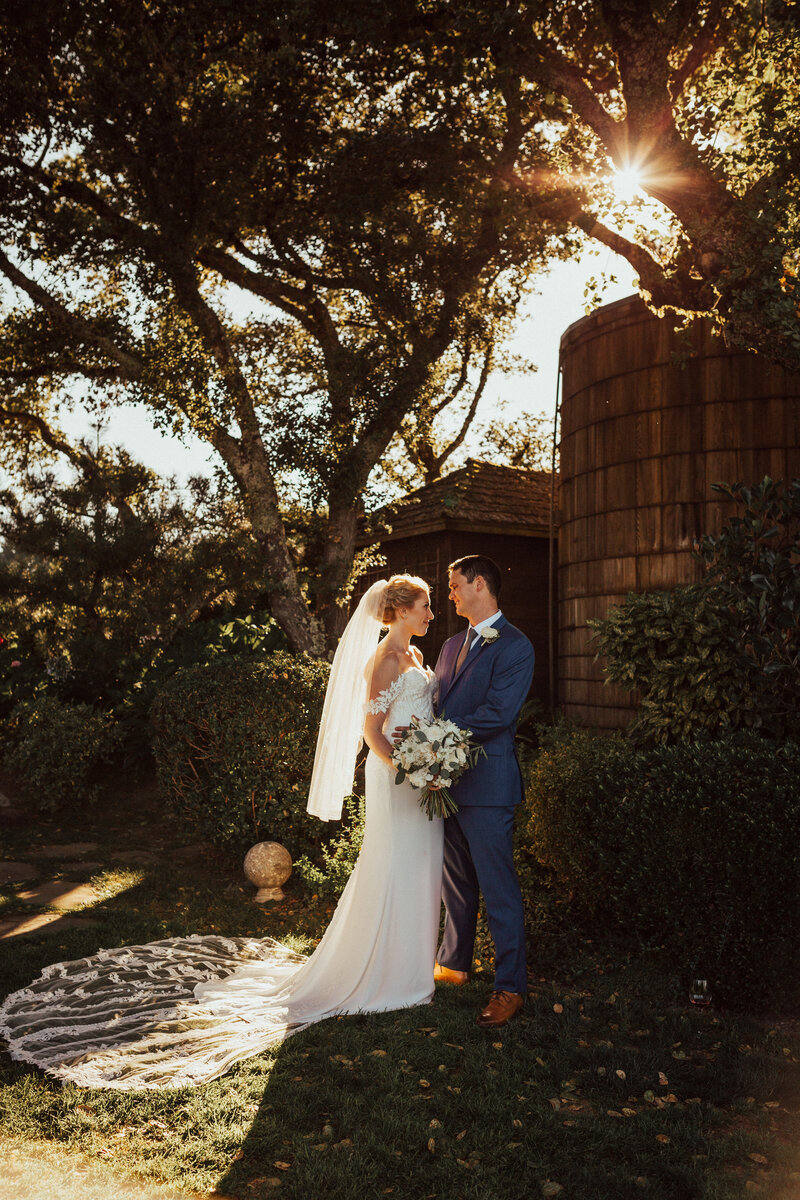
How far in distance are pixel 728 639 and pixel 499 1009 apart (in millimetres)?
3207

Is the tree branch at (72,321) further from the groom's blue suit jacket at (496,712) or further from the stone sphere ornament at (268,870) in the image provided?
the groom's blue suit jacket at (496,712)

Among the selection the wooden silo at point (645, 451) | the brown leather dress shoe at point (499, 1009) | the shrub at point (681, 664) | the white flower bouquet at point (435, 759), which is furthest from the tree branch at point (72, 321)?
the brown leather dress shoe at point (499, 1009)

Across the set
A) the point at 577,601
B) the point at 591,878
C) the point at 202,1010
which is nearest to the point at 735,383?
the point at 577,601

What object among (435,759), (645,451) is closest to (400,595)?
(435,759)

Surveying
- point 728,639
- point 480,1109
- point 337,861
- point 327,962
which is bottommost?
point 480,1109

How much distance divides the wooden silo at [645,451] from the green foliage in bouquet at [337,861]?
11.4 feet

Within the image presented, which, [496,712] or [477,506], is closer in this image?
[496,712]

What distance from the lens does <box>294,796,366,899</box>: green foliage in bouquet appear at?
23.4ft

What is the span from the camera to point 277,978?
5348 millimetres

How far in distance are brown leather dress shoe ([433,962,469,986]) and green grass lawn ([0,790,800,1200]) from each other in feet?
0.33

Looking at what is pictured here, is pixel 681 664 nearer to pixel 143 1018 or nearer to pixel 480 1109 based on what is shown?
pixel 480 1109

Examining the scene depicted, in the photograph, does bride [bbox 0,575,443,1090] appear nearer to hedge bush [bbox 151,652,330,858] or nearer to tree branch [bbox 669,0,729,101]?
hedge bush [bbox 151,652,330,858]

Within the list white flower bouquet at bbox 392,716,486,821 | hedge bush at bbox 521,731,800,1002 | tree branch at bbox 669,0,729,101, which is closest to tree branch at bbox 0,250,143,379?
tree branch at bbox 669,0,729,101

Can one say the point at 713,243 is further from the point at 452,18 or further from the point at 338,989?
the point at 338,989
